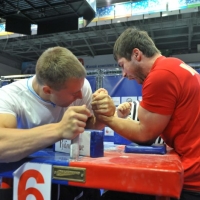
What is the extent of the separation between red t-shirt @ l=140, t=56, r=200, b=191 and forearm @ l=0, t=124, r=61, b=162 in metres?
0.37

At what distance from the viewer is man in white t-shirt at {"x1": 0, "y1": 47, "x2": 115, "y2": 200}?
→ 0.74 meters

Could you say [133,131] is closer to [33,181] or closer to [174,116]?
[174,116]

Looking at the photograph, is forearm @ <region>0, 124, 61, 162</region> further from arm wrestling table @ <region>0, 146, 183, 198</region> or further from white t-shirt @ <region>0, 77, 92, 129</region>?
white t-shirt @ <region>0, 77, 92, 129</region>

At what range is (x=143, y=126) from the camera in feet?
2.95

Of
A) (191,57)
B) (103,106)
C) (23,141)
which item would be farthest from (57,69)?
(191,57)

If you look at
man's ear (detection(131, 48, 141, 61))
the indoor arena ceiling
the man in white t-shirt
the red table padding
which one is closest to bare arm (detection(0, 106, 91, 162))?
the man in white t-shirt

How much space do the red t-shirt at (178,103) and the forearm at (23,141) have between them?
1.20ft

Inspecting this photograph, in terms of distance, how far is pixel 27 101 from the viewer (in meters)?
1.05

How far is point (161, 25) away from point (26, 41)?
3.87 m

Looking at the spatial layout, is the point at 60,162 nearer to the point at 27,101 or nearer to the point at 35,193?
the point at 35,193

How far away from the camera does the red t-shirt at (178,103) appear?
861 millimetres

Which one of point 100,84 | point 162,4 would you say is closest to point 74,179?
point 100,84

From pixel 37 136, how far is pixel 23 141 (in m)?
0.04

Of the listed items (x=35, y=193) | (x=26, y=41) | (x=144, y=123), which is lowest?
(x=35, y=193)
